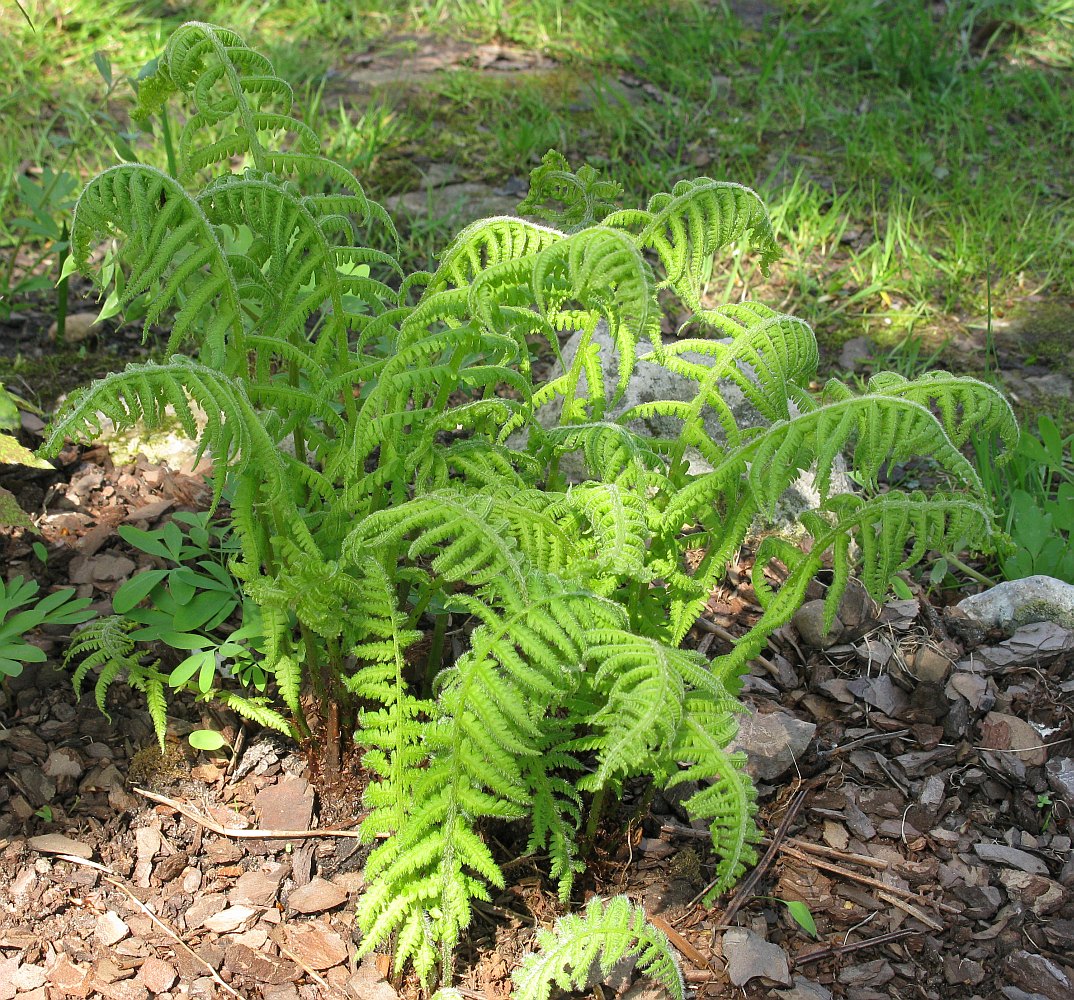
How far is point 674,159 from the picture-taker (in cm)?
486

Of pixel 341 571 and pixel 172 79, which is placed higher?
pixel 172 79

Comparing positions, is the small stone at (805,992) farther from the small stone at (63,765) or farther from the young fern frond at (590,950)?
the small stone at (63,765)

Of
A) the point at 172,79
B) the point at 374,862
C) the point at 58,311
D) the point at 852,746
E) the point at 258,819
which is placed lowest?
the point at 852,746

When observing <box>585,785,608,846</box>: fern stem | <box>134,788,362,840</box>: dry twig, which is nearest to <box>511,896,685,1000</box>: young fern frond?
<box>585,785,608,846</box>: fern stem

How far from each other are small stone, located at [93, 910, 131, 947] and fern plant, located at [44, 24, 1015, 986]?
50 cm

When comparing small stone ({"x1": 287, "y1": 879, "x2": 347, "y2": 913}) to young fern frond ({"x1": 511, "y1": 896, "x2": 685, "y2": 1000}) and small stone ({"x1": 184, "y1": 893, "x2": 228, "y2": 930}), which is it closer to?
small stone ({"x1": 184, "y1": 893, "x2": 228, "y2": 930})

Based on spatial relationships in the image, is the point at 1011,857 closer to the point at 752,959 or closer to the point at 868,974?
the point at 868,974

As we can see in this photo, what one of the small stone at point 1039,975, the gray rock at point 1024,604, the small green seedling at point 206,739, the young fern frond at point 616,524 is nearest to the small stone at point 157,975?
the small green seedling at point 206,739

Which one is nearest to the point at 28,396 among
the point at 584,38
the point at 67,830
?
the point at 67,830

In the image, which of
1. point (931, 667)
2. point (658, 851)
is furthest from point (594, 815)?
point (931, 667)

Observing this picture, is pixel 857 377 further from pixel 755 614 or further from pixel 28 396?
pixel 28 396

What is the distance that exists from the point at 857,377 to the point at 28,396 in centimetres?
275

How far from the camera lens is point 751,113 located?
5.27m

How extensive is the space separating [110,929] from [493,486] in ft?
3.96
